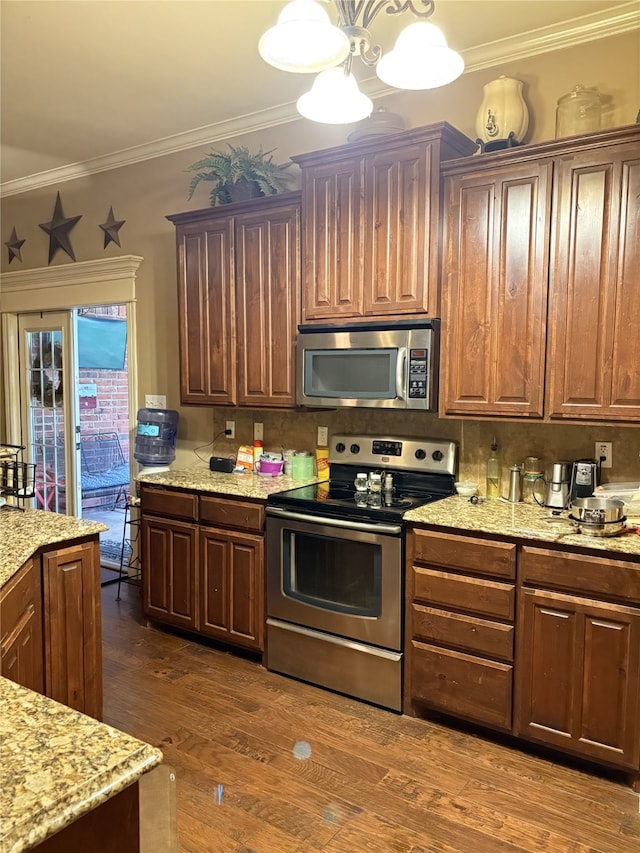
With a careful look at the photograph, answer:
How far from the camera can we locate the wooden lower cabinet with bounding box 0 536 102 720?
6.88 feet

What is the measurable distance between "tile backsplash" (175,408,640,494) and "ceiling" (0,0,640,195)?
1.70m

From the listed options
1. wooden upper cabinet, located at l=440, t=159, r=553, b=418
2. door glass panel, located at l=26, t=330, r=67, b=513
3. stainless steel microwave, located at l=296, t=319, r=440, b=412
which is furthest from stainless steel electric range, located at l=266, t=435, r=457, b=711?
door glass panel, located at l=26, t=330, r=67, b=513

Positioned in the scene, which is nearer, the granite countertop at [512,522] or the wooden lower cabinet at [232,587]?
the granite countertop at [512,522]

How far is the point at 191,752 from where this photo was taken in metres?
2.48

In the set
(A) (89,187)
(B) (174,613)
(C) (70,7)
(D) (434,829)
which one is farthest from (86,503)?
(D) (434,829)

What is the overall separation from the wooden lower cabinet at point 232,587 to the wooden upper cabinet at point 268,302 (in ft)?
2.53

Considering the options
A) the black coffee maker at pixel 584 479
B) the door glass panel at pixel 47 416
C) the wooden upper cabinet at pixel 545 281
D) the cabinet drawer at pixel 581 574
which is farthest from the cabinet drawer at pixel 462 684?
the door glass panel at pixel 47 416

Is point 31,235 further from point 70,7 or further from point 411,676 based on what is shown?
point 411,676

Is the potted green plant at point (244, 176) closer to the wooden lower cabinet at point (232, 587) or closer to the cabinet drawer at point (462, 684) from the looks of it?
the wooden lower cabinet at point (232, 587)

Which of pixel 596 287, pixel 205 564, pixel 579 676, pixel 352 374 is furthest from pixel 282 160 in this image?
pixel 579 676

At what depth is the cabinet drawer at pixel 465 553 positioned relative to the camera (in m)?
2.47

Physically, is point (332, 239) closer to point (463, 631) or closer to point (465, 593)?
point (465, 593)

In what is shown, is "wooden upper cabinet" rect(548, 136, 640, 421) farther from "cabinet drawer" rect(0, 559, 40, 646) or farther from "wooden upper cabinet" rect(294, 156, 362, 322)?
"cabinet drawer" rect(0, 559, 40, 646)

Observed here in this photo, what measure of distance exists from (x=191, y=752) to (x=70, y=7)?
121 inches
